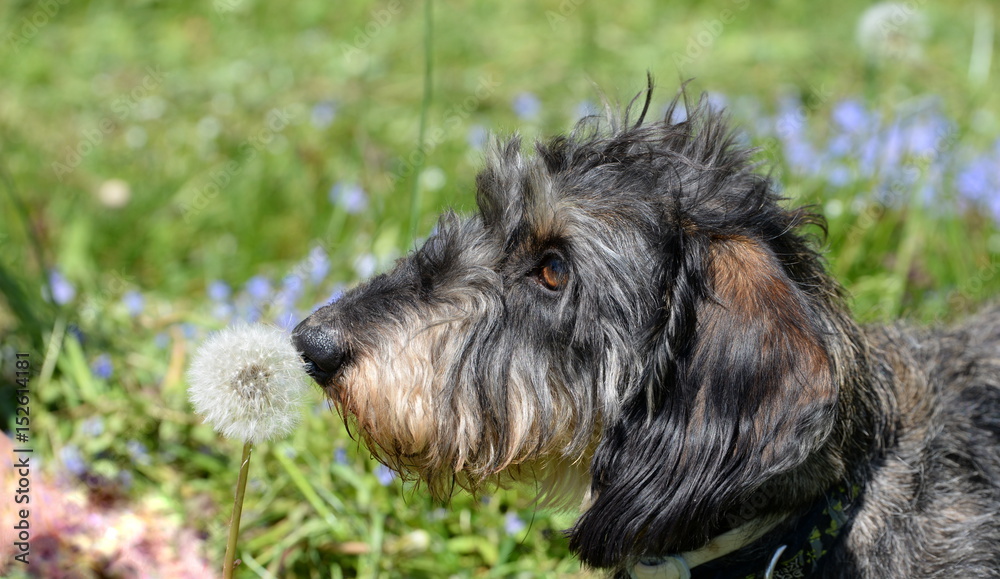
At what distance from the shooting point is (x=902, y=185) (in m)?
4.61

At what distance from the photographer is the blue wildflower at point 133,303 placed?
426 cm

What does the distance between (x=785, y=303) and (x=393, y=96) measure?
495 cm

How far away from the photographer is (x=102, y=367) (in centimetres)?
384

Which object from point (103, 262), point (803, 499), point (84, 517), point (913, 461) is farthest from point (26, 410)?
point (913, 461)

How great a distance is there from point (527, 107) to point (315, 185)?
161 centimetres

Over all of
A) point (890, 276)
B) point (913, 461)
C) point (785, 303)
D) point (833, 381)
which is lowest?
point (913, 461)

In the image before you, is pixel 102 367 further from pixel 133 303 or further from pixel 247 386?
pixel 247 386

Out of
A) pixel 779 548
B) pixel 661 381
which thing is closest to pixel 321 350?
pixel 661 381

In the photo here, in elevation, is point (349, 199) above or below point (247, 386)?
above

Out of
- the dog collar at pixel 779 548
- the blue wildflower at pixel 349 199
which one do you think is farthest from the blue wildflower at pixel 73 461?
the dog collar at pixel 779 548

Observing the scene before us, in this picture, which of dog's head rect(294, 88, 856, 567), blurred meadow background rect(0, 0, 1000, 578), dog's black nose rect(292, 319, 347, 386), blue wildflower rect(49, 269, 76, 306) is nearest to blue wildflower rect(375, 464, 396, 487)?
→ blurred meadow background rect(0, 0, 1000, 578)

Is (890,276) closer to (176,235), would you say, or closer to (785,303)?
(785,303)

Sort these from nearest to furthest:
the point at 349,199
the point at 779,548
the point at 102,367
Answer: the point at 779,548
the point at 102,367
the point at 349,199

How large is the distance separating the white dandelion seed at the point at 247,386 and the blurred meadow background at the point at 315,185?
4.02 ft
